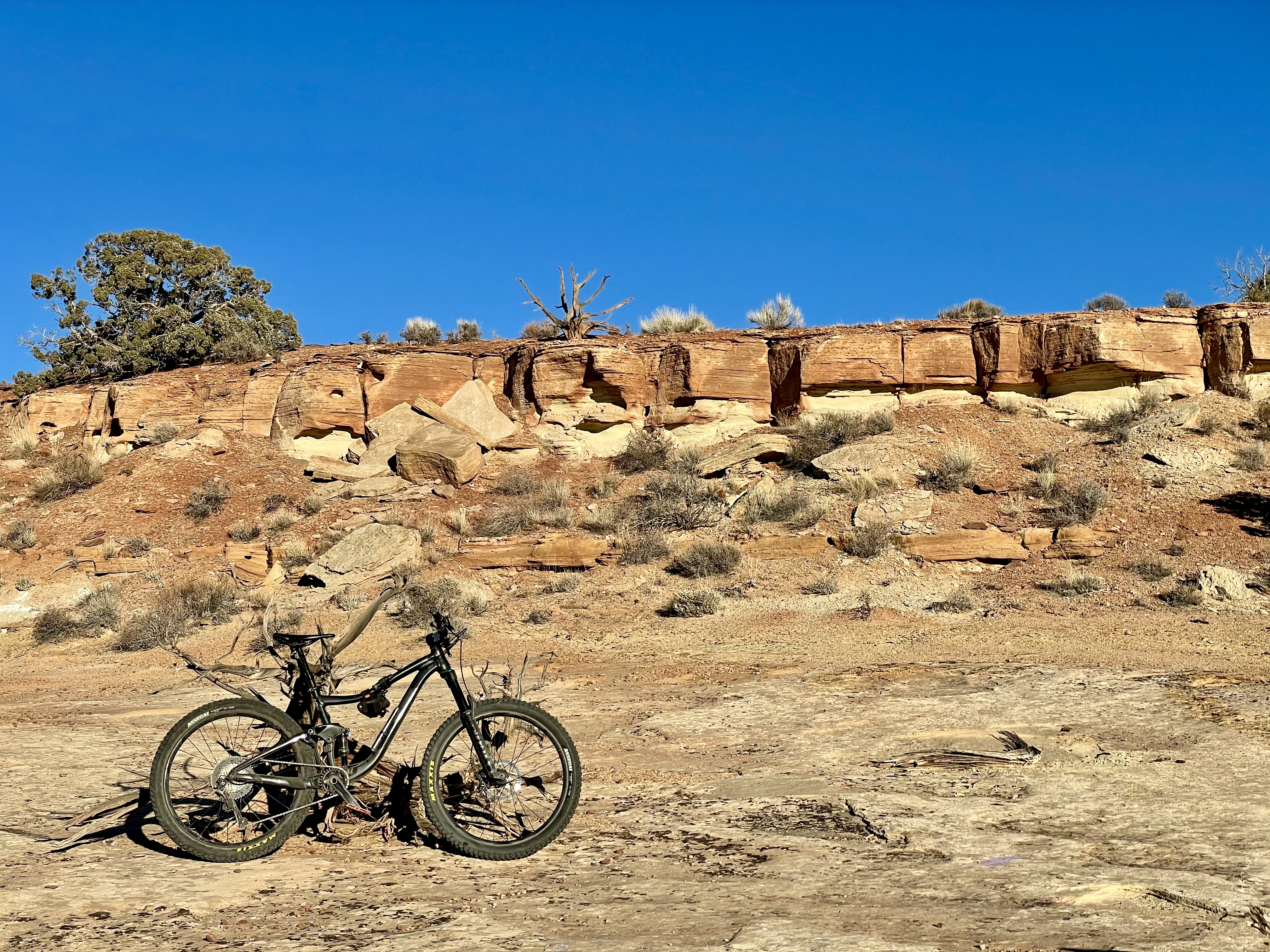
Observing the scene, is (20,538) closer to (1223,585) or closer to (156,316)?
(156,316)

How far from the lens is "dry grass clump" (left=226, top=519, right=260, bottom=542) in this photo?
68.0 feet

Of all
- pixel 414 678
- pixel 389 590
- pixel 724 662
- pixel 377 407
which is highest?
pixel 377 407

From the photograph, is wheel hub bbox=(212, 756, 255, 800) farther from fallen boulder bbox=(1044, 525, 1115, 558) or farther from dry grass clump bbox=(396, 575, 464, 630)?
fallen boulder bbox=(1044, 525, 1115, 558)

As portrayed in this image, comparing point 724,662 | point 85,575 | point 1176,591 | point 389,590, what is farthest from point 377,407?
point 389,590

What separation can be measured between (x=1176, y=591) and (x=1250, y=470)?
654cm

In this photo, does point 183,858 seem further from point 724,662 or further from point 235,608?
point 235,608

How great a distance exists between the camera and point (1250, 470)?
18.9 metres

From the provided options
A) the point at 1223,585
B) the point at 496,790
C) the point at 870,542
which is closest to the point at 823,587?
the point at 870,542

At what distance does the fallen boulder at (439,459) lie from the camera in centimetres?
2227

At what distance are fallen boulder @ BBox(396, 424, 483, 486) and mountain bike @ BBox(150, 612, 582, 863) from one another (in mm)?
17049

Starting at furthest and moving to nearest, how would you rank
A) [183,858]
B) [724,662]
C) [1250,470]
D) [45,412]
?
[45,412] → [1250,470] → [724,662] → [183,858]

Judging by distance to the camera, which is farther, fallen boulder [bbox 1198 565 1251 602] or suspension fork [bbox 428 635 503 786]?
fallen boulder [bbox 1198 565 1251 602]

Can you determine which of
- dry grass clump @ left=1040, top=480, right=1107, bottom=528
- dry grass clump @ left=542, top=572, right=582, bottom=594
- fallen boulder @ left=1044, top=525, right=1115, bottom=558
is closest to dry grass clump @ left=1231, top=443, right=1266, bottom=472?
dry grass clump @ left=1040, top=480, right=1107, bottom=528

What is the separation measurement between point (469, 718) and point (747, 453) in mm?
17220
